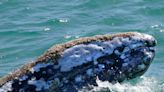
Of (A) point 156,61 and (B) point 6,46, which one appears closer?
(A) point 156,61

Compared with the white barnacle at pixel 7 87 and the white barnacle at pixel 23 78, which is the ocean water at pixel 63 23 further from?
the white barnacle at pixel 7 87

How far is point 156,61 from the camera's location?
14.6 m

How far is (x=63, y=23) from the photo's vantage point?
62.1 feet

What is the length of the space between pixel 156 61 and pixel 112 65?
5524 mm

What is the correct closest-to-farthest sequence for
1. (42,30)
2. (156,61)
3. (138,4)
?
(156,61) → (42,30) → (138,4)

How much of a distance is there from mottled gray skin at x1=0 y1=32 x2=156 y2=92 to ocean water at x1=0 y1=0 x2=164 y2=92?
4.03m

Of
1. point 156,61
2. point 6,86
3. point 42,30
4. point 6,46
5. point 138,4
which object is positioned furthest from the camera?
point 138,4

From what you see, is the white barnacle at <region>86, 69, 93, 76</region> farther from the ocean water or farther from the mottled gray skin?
the ocean water

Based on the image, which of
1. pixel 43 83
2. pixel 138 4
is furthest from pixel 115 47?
pixel 138 4

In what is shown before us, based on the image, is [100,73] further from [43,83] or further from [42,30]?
[42,30]

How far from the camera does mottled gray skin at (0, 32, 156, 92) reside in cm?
889

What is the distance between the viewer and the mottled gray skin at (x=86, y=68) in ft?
29.2

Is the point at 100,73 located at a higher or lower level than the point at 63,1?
higher

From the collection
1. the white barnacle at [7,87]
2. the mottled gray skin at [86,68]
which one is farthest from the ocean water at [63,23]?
the white barnacle at [7,87]
